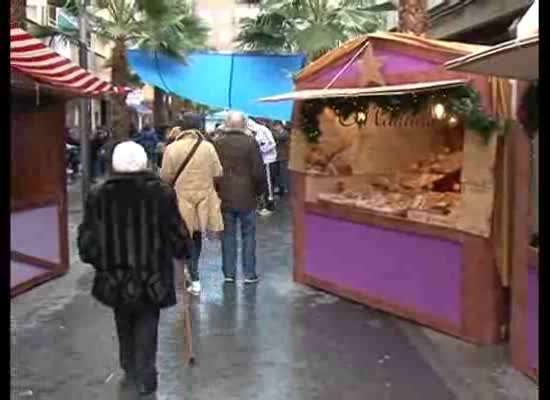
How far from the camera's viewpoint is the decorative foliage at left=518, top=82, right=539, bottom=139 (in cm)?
549

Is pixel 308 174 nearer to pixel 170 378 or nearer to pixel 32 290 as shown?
pixel 32 290

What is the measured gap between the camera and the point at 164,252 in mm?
5348

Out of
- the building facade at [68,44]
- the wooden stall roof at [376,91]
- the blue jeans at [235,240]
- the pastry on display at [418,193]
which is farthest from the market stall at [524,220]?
the building facade at [68,44]

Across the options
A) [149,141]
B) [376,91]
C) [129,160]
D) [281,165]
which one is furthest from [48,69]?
[149,141]

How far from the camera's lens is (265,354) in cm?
670

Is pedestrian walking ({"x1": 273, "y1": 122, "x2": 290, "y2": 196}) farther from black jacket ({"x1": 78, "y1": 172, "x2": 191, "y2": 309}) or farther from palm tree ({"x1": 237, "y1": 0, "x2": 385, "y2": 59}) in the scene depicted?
black jacket ({"x1": 78, "y1": 172, "x2": 191, "y2": 309})

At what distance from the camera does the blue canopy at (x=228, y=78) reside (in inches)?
635

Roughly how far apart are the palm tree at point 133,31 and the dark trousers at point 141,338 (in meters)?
13.5

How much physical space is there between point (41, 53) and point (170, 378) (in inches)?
167

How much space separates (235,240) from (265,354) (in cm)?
288

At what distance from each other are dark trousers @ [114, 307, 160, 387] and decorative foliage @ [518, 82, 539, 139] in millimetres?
2541

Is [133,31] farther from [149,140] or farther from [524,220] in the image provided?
[524,220]

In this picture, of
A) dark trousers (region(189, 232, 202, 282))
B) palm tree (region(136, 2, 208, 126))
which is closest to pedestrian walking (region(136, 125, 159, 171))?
palm tree (region(136, 2, 208, 126))

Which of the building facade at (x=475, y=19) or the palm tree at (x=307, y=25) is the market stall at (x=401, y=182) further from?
the palm tree at (x=307, y=25)
